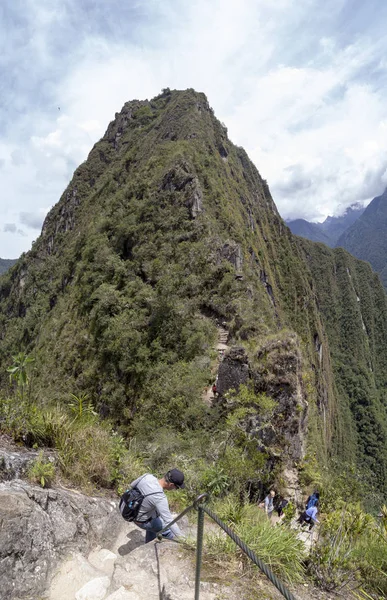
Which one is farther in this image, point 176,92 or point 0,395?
point 176,92

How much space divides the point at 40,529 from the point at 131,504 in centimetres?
111

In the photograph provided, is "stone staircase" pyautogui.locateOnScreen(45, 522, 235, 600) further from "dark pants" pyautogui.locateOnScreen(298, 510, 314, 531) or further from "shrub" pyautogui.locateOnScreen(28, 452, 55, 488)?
"dark pants" pyautogui.locateOnScreen(298, 510, 314, 531)

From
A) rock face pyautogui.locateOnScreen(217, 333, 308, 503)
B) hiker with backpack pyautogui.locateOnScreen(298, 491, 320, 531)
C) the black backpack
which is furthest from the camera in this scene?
rock face pyautogui.locateOnScreen(217, 333, 308, 503)

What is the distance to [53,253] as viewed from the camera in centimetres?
6372

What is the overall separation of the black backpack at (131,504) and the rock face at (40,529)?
413 mm

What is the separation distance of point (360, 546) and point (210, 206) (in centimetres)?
3014

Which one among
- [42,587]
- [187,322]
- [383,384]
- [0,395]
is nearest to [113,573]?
[42,587]

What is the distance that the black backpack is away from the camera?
4359mm

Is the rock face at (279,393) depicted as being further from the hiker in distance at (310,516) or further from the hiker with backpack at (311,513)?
the hiker in distance at (310,516)

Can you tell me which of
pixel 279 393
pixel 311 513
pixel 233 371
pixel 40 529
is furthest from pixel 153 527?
pixel 233 371

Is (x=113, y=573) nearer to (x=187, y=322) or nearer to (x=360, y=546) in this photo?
(x=360, y=546)

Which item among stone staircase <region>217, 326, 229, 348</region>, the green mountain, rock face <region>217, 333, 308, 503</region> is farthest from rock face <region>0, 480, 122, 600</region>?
stone staircase <region>217, 326, 229, 348</region>

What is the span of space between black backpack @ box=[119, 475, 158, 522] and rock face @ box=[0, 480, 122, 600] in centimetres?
41

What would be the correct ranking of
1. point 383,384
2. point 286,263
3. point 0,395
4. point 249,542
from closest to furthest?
1. point 249,542
2. point 0,395
3. point 286,263
4. point 383,384
